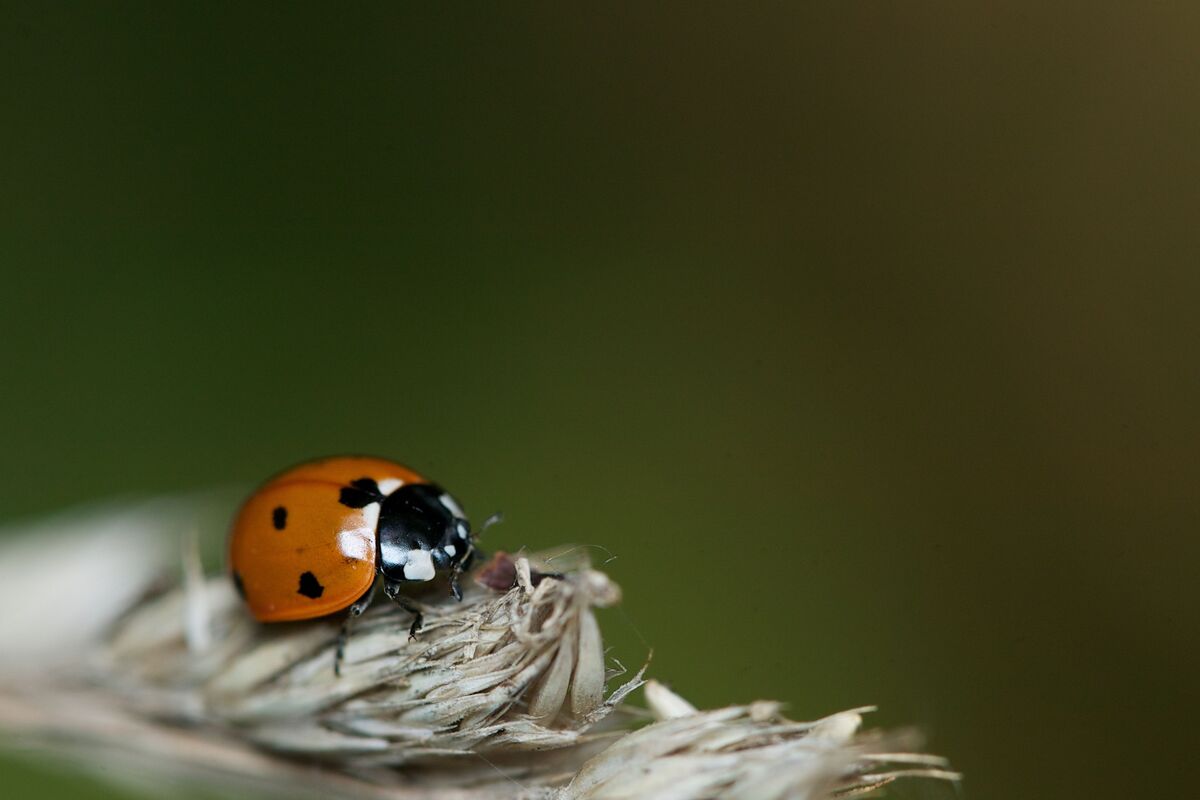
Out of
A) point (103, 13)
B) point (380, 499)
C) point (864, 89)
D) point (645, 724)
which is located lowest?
point (645, 724)

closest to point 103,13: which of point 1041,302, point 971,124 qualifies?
point 971,124

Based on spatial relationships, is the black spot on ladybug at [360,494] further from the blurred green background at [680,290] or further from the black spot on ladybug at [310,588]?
the blurred green background at [680,290]

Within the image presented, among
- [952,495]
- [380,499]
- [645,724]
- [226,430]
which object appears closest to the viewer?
[645,724]

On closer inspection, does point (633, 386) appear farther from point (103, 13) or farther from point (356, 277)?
point (103, 13)

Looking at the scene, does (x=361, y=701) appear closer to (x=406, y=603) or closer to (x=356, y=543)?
(x=406, y=603)

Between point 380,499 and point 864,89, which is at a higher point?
point 864,89

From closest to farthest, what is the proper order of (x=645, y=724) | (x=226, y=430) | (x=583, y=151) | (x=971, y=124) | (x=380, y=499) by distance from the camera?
(x=645, y=724), (x=380, y=499), (x=226, y=430), (x=971, y=124), (x=583, y=151)

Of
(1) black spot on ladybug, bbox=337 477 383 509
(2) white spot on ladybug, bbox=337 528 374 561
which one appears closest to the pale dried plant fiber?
(2) white spot on ladybug, bbox=337 528 374 561

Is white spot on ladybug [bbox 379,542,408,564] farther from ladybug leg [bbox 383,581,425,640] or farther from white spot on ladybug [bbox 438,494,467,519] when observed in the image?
white spot on ladybug [bbox 438,494,467,519]
